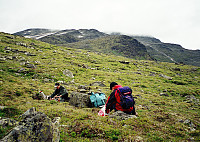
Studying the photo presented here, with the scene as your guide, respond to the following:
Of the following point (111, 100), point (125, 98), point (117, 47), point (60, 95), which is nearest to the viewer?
point (125, 98)

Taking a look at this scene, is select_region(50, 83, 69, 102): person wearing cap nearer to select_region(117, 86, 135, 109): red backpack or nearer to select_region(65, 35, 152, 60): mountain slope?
select_region(117, 86, 135, 109): red backpack

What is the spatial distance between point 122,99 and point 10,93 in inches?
470

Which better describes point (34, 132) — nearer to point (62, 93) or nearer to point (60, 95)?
point (60, 95)

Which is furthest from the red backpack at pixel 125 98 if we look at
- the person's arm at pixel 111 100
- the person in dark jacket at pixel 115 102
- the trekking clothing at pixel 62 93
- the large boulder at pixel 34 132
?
the trekking clothing at pixel 62 93

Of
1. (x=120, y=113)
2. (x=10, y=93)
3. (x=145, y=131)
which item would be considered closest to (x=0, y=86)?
(x=10, y=93)

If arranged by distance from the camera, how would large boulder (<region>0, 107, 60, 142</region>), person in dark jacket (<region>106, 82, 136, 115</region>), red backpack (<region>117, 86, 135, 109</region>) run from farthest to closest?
person in dark jacket (<region>106, 82, 136, 115</region>), red backpack (<region>117, 86, 135, 109</region>), large boulder (<region>0, 107, 60, 142</region>)

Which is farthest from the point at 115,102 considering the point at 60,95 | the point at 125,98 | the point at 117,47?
the point at 117,47

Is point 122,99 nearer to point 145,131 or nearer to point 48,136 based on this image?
point 145,131

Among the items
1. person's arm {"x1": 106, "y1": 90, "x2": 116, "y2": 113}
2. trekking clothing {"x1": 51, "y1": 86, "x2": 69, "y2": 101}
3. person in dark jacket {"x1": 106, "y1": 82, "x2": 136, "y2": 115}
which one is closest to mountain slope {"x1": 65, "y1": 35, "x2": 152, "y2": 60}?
trekking clothing {"x1": 51, "y1": 86, "x2": 69, "y2": 101}

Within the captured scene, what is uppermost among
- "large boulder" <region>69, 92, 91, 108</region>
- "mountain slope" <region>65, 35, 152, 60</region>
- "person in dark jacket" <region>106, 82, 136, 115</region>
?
"mountain slope" <region>65, 35, 152, 60</region>

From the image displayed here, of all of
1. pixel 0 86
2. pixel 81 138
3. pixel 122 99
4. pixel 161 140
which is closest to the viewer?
pixel 81 138

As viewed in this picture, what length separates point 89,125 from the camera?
6812 mm

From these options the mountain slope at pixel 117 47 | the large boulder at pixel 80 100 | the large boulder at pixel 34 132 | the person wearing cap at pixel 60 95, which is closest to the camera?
the large boulder at pixel 34 132

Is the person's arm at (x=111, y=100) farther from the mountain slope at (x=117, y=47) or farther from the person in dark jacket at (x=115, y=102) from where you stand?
the mountain slope at (x=117, y=47)
